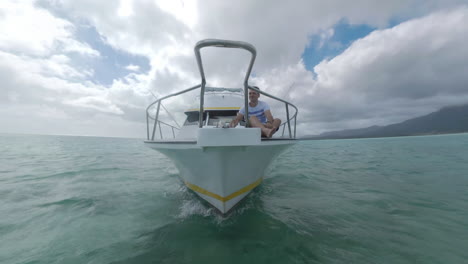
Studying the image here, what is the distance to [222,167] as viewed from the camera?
250 centimetres

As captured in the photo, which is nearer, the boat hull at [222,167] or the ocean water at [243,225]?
the ocean water at [243,225]

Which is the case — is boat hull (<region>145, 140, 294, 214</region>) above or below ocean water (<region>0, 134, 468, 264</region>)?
above

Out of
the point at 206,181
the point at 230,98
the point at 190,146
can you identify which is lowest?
the point at 206,181

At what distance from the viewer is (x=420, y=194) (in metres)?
3.70

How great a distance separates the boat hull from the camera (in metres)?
2.44

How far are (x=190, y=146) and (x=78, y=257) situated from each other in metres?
1.77

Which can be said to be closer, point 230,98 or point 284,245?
point 284,245

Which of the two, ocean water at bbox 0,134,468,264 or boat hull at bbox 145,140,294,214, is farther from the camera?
boat hull at bbox 145,140,294,214

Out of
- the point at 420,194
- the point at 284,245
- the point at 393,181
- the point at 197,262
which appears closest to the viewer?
the point at 197,262

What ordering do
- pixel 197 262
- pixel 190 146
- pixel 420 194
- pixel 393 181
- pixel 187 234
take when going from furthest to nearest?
1. pixel 393 181
2. pixel 420 194
3. pixel 190 146
4. pixel 187 234
5. pixel 197 262

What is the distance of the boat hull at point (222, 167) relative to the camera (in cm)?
244

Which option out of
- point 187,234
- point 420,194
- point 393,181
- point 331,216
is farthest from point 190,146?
point 393,181

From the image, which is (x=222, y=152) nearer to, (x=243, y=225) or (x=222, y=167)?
(x=222, y=167)

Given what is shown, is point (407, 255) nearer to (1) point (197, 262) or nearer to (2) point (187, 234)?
(1) point (197, 262)
